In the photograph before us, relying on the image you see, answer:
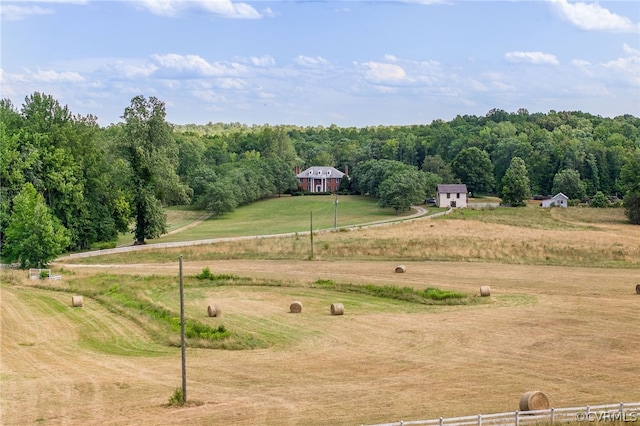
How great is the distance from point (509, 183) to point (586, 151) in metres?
26.1

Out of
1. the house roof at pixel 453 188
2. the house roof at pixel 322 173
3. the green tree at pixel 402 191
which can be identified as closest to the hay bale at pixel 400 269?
the green tree at pixel 402 191

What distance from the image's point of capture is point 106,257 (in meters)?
71.1

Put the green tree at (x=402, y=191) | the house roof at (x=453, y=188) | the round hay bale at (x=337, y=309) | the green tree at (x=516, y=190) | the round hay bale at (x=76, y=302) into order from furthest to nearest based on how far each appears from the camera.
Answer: the house roof at (x=453, y=188) < the green tree at (x=516, y=190) < the green tree at (x=402, y=191) < the round hay bale at (x=76, y=302) < the round hay bale at (x=337, y=309)

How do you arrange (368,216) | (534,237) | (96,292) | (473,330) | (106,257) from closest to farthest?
(473,330)
(96,292)
(106,257)
(534,237)
(368,216)

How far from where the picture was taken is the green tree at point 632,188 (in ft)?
320

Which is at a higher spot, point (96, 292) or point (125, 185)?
point (125, 185)

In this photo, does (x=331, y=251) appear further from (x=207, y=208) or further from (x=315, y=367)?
(x=207, y=208)

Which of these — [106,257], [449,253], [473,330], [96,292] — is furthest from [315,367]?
[106,257]

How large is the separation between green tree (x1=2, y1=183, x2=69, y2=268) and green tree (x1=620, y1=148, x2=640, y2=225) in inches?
2747

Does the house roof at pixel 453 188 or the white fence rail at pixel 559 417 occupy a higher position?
the house roof at pixel 453 188

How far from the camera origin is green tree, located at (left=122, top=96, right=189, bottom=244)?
266 feet

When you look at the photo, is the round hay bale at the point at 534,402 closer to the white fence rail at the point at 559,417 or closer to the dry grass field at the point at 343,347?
the white fence rail at the point at 559,417

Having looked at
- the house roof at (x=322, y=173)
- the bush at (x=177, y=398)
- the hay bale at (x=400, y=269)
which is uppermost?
the house roof at (x=322, y=173)

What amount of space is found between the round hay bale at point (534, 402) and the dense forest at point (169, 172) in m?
48.1
